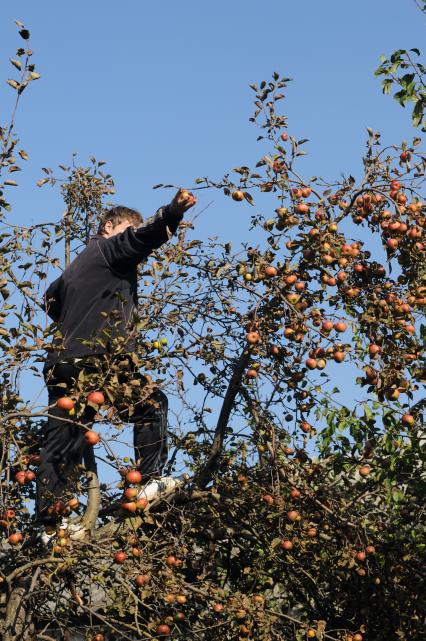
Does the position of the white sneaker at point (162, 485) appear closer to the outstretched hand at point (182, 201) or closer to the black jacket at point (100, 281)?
the black jacket at point (100, 281)

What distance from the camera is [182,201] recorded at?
218 inches

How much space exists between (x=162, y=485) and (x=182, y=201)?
177 cm

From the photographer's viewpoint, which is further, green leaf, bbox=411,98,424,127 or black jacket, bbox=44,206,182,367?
green leaf, bbox=411,98,424,127

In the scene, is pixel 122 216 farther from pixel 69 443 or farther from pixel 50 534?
pixel 50 534

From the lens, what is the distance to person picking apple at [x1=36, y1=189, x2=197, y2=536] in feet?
18.0

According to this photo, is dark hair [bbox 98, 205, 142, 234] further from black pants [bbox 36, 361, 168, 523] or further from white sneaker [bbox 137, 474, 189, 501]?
white sneaker [bbox 137, 474, 189, 501]

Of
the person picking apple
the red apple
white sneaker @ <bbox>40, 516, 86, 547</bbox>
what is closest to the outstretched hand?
the person picking apple

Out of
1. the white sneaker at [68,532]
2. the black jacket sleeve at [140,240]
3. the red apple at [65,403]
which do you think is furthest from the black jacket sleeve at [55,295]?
the red apple at [65,403]

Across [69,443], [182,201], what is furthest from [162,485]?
[182,201]

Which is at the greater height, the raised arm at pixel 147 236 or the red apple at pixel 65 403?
the raised arm at pixel 147 236

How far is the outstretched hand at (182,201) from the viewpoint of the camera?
18.1 feet

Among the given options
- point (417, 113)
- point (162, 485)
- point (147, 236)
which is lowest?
point (162, 485)

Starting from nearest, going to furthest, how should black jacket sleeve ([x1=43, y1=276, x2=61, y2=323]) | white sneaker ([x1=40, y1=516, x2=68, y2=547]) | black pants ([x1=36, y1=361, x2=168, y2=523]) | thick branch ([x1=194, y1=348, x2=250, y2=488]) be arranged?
white sneaker ([x1=40, y1=516, x2=68, y2=547]) < black pants ([x1=36, y1=361, x2=168, y2=523]) < thick branch ([x1=194, y1=348, x2=250, y2=488]) < black jacket sleeve ([x1=43, y1=276, x2=61, y2=323])

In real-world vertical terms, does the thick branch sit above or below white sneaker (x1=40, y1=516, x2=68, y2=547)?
above
